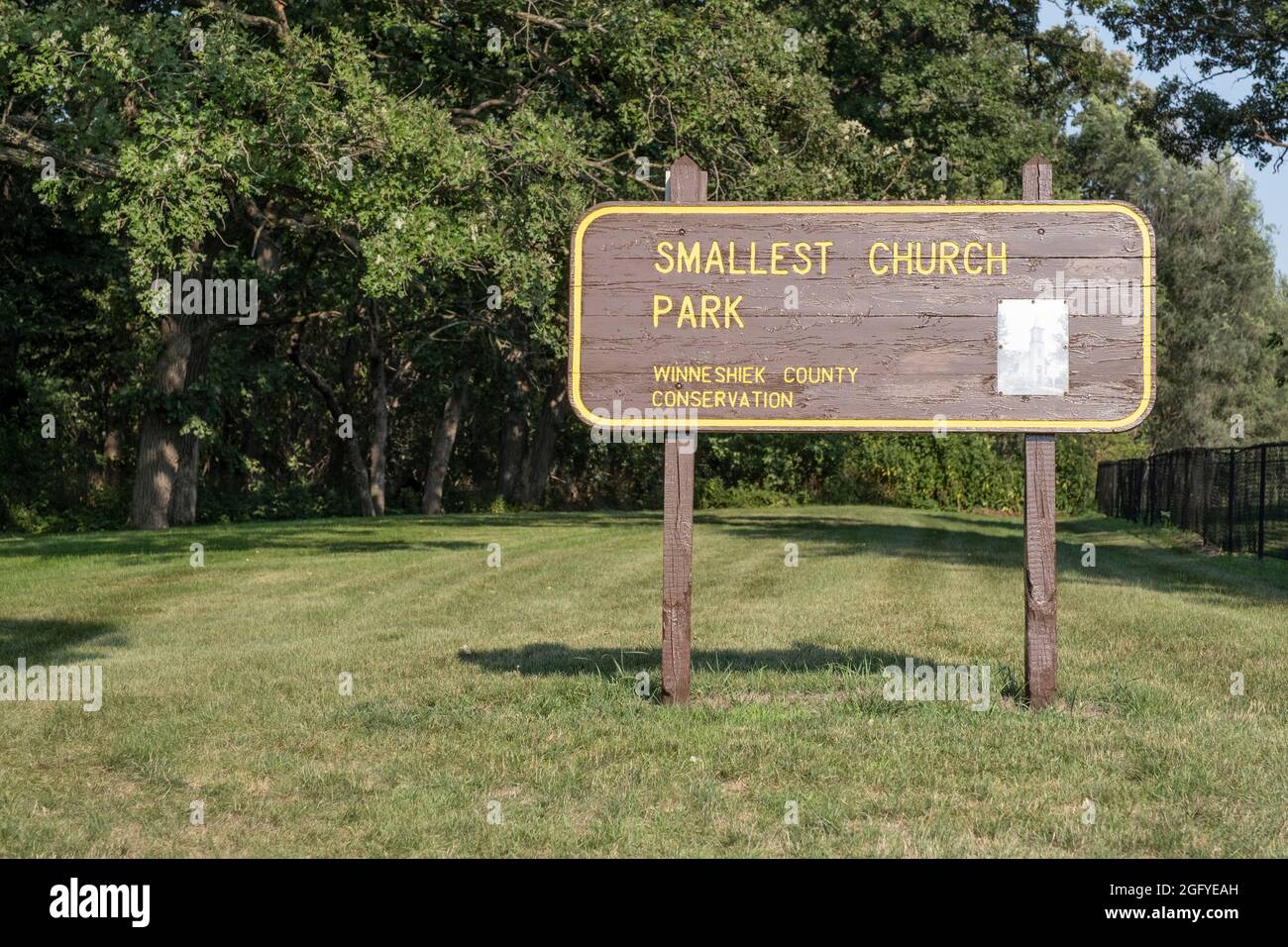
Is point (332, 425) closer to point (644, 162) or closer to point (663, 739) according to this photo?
point (644, 162)

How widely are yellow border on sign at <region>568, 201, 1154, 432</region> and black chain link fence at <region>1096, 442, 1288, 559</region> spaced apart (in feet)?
48.7

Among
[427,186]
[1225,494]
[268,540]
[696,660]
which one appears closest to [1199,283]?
[1225,494]

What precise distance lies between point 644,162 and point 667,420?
13333mm

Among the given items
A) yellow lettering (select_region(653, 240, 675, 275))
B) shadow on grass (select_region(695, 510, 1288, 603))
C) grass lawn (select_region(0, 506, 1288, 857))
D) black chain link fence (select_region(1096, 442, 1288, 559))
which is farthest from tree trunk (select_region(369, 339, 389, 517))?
yellow lettering (select_region(653, 240, 675, 275))

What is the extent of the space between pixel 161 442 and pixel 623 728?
79.9 feet

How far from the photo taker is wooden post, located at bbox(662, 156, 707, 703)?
9.08m

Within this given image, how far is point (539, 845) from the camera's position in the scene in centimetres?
616

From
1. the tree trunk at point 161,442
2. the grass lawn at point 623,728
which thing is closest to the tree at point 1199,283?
the tree trunk at point 161,442

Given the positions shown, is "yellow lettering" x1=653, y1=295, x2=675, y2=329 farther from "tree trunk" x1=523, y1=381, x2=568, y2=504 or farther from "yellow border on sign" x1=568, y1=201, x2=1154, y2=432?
"tree trunk" x1=523, y1=381, x2=568, y2=504

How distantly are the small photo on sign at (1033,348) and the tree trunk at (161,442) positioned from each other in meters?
24.3

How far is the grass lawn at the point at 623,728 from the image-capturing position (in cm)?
639

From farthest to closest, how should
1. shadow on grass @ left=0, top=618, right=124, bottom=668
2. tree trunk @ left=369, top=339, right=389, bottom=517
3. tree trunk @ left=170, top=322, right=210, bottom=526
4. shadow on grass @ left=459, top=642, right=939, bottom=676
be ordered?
tree trunk @ left=369, top=339, right=389, bottom=517, tree trunk @ left=170, top=322, right=210, bottom=526, shadow on grass @ left=0, top=618, right=124, bottom=668, shadow on grass @ left=459, top=642, right=939, bottom=676

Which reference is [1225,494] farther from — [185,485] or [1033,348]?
[185,485]
